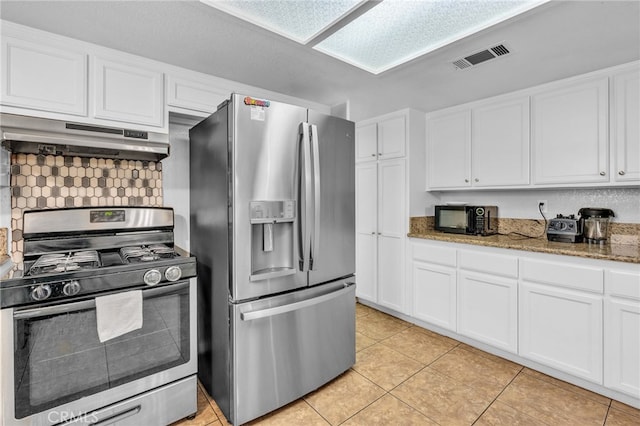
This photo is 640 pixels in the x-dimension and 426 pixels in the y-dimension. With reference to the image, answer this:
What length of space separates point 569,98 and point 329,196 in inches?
82.2

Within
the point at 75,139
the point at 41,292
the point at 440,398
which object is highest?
the point at 75,139

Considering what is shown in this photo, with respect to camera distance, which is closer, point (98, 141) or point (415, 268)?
point (98, 141)

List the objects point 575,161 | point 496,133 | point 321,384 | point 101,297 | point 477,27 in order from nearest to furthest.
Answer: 1. point 101,297
2. point 477,27
3. point 321,384
4. point 575,161
5. point 496,133

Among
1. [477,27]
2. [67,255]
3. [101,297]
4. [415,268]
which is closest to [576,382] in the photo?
[415,268]

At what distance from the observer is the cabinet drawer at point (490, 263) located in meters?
2.39

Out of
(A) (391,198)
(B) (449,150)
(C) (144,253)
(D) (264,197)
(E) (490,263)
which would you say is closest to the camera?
(D) (264,197)

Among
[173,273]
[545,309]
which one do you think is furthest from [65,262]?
[545,309]

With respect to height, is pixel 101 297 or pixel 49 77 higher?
pixel 49 77

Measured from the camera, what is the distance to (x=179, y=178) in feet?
8.21

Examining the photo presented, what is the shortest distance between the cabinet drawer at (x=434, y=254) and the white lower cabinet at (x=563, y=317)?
58 centimetres

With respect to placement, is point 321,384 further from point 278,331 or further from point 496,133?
point 496,133

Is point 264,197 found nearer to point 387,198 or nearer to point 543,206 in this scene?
point 387,198

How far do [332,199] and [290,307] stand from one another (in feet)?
2.43

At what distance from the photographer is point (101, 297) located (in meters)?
1.46
